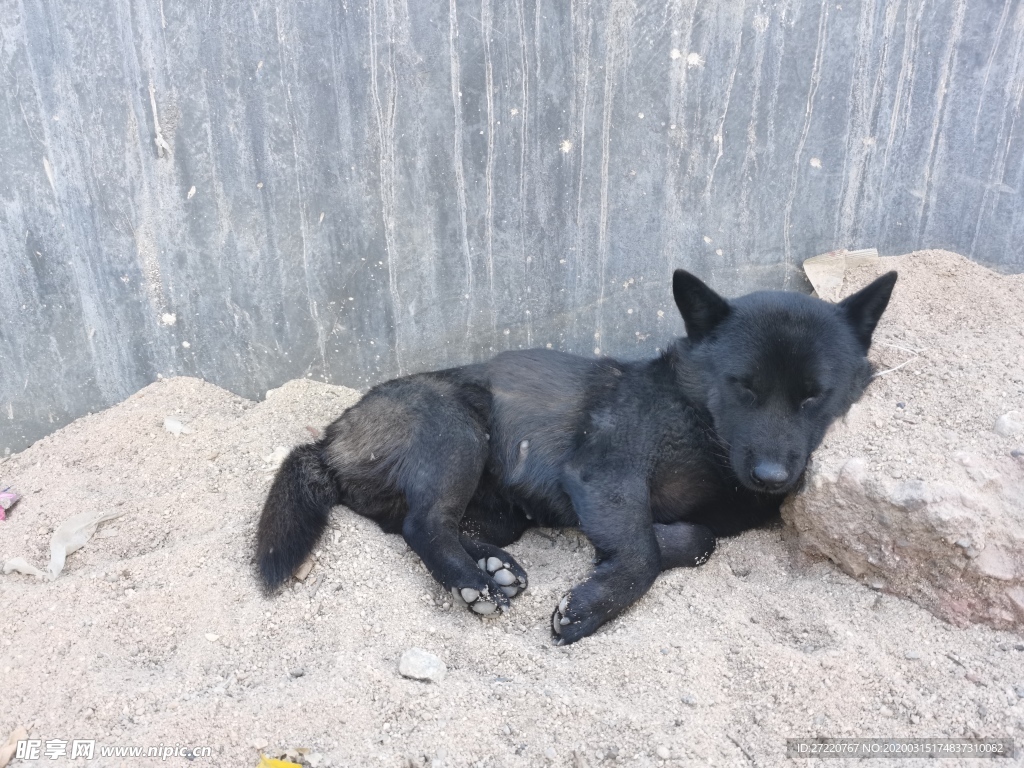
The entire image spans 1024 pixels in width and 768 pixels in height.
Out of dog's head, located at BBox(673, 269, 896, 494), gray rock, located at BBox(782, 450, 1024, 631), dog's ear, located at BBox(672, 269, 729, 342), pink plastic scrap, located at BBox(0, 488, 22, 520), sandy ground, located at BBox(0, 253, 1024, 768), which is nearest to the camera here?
sandy ground, located at BBox(0, 253, 1024, 768)

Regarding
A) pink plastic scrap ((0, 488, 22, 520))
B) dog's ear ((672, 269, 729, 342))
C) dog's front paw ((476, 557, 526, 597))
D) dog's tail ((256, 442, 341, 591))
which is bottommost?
dog's front paw ((476, 557, 526, 597))

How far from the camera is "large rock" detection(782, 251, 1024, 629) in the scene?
269 centimetres

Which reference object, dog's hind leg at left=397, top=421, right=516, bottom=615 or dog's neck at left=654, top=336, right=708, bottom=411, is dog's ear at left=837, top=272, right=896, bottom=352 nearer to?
dog's neck at left=654, top=336, right=708, bottom=411

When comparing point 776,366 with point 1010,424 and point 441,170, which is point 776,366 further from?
point 441,170

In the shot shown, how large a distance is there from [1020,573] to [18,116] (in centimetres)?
450

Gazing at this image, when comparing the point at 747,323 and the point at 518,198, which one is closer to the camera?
the point at 747,323

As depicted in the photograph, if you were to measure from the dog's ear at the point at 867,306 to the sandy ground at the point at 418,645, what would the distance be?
36.4 inches

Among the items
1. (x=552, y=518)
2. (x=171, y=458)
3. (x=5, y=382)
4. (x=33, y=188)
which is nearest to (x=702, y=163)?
(x=552, y=518)

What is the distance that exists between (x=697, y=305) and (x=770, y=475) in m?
0.82

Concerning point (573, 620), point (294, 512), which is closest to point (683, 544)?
point (573, 620)

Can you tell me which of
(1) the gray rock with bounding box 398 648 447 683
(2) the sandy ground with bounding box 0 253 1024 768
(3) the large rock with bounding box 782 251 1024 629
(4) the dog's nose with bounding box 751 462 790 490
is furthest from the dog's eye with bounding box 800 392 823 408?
(1) the gray rock with bounding box 398 648 447 683

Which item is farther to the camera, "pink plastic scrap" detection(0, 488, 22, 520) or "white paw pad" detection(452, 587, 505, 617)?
"pink plastic scrap" detection(0, 488, 22, 520)

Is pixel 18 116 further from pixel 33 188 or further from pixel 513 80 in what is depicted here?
pixel 513 80

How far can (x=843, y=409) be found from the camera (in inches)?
126
